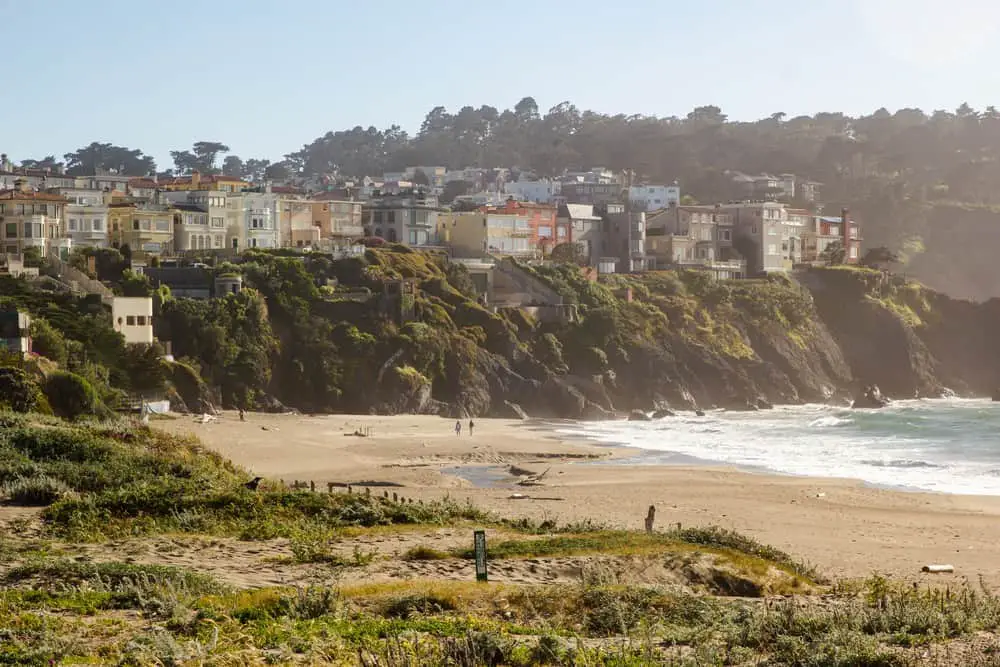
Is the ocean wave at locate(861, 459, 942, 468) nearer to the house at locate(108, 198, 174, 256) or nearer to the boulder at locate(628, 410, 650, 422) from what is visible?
the boulder at locate(628, 410, 650, 422)

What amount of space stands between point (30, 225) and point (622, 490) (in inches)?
1567

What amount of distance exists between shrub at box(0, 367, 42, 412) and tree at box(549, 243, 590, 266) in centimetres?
5032

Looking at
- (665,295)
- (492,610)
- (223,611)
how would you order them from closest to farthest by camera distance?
1. (223,611)
2. (492,610)
3. (665,295)

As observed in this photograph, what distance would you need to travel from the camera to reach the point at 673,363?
226ft

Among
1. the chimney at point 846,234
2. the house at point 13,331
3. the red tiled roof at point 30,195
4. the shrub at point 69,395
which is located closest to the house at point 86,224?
the red tiled roof at point 30,195

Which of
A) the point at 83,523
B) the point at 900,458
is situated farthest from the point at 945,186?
the point at 83,523

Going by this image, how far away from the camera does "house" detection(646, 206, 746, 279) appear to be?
Answer: 8850cm

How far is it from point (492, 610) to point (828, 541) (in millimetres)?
13697

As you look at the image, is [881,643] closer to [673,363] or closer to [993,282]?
[673,363]

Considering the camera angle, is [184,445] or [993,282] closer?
[184,445]

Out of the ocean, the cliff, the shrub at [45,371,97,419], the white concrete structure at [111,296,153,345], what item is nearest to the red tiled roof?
the cliff

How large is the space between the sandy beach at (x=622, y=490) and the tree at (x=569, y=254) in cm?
3405

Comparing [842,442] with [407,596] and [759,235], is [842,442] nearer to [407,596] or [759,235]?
[407,596]

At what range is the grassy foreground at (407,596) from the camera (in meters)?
10.7
